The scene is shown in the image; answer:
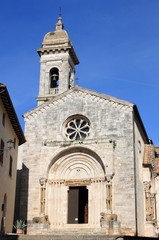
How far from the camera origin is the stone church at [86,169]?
27.0 metres

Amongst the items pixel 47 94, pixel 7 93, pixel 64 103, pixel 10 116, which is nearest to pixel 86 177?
pixel 64 103

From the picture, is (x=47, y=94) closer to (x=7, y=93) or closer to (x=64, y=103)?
(x=64, y=103)

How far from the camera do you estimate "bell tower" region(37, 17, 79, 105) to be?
3953cm

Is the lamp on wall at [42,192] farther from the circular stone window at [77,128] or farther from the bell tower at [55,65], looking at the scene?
the bell tower at [55,65]

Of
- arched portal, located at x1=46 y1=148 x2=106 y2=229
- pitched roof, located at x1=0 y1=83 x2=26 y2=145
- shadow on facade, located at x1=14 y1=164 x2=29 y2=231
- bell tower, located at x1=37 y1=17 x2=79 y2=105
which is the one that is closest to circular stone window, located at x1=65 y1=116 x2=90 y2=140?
arched portal, located at x1=46 y1=148 x2=106 y2=229

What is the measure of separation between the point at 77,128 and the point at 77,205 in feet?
18.7

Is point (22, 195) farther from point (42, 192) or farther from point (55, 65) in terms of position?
point (55, 65)

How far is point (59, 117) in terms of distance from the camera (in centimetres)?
3023

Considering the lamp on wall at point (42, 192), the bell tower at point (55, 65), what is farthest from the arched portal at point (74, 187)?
the bell tower at point (55, 65)

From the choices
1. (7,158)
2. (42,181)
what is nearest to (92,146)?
(42,181)

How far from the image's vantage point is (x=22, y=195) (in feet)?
94.0

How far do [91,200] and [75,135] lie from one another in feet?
16.3

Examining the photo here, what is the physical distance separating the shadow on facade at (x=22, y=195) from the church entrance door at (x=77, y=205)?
3.22 metres

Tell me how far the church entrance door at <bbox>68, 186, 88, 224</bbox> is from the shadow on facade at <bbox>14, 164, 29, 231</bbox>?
10.6 ft
